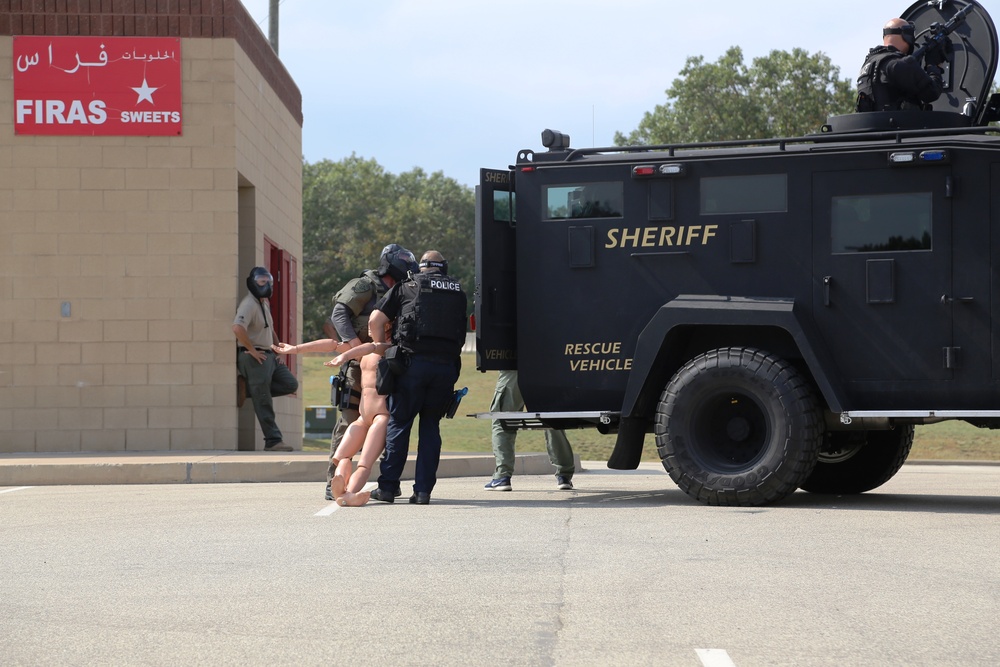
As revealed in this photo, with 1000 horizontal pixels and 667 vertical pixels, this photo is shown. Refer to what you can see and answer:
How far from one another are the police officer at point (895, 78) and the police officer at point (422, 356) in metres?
3.53

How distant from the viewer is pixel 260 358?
16.2m

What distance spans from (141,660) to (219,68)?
487 inches

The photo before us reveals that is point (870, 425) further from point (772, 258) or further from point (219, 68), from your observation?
point (219, 68)

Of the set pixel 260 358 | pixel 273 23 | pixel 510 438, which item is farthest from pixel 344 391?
pixel 273 23

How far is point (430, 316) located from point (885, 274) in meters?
3.21

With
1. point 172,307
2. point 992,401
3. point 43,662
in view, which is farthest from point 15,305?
point 43,662

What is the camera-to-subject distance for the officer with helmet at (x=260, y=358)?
16.0 metres

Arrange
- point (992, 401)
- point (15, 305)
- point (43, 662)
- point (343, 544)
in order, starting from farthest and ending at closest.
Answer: point (15, 305), point (992, 401), point (343, 544), point (43, 662)

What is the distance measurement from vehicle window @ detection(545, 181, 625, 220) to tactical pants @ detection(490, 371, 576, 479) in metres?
1.42

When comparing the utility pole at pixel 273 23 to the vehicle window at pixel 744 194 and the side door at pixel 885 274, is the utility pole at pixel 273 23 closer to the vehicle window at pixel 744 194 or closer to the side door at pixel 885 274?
the vehicle window at pixel 744 194

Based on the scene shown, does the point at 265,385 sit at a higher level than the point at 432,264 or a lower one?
lower

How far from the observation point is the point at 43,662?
17.1 ft

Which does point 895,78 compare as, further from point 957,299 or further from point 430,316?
point 430,316

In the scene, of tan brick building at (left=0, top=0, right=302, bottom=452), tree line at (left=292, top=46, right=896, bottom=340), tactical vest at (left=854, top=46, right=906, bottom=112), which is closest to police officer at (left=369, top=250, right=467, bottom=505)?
tactical vest at (left=854, top=46, right=906, bottom=112)
